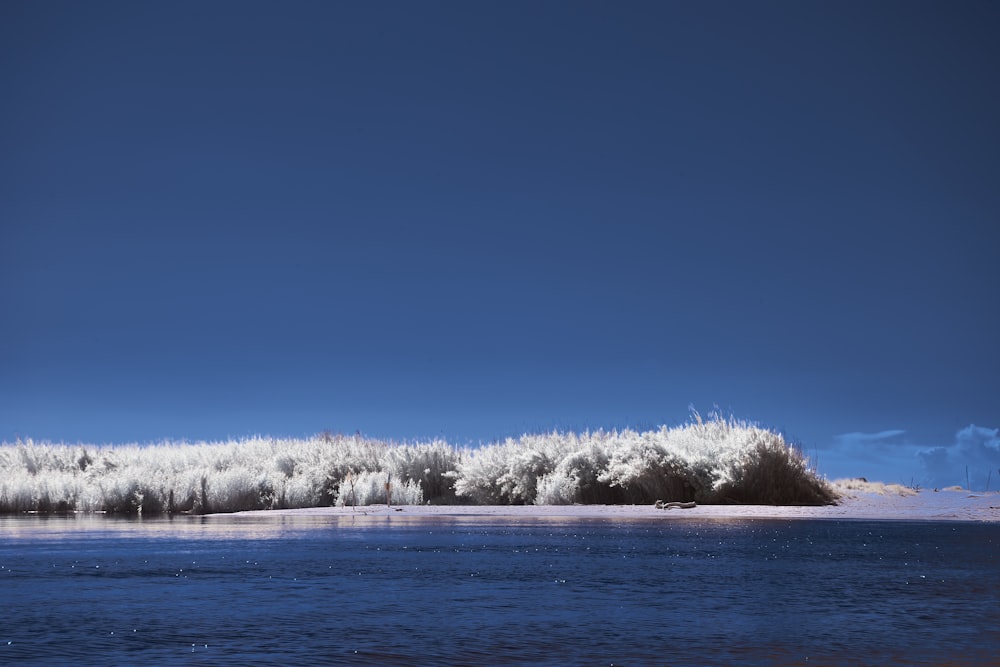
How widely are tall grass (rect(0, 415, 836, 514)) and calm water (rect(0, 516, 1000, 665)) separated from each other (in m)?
7.93

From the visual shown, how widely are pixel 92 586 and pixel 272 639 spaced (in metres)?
3.99

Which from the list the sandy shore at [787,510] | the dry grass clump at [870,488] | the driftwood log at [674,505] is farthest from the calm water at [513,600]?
the dry grass clump at [870,488]

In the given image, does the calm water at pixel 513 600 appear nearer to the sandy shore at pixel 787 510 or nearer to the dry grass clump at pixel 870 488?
the sandy shore at pixel 787 510

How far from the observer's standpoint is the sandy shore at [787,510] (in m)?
20.0

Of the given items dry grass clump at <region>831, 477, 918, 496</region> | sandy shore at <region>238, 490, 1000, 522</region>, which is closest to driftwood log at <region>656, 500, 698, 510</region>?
sandy shore at <region>238, 490, 1000, 522</region>

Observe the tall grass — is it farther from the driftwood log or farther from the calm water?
the calm water

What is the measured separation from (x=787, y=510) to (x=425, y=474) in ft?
A: 43.3

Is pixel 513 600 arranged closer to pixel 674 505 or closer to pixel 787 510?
pixel 787 510

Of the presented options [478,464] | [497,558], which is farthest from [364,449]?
[497,558]

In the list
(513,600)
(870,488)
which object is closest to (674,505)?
(870,488)

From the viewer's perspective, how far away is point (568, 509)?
23906mm

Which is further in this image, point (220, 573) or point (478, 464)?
point (478, 464)

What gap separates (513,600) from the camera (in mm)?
8547

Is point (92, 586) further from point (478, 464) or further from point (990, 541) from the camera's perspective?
point (478, 464)
